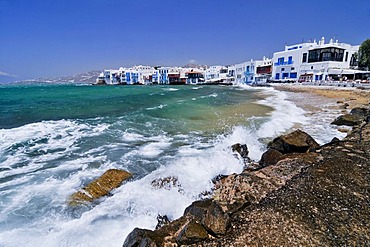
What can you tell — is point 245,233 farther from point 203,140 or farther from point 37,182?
point 203,140

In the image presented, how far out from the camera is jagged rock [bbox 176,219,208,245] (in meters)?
3.55

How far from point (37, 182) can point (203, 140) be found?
7297mm

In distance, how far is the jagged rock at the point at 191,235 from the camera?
3549 mm

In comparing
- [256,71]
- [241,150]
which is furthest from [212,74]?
[241,150]

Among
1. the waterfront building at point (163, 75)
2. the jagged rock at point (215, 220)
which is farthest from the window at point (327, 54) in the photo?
the waterfront building at point (163, 75)

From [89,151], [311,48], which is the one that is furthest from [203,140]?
[311,48]

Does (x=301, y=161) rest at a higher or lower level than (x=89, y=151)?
higher

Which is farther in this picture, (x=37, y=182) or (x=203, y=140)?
(x=203, y=140)

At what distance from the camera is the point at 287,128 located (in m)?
13.8

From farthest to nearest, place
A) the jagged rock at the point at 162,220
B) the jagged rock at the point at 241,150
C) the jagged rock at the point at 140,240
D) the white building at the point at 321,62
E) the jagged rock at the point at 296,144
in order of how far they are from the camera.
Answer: the white building at the point at 321,62
the jagged rock at the point at 241,150
the jagged rock at the point at 296,144
the jagged rock at the point at 162,220
the jagged rock at the point at 140,240

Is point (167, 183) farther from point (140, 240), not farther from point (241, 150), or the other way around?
point (241, 150)

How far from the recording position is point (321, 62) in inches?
2037

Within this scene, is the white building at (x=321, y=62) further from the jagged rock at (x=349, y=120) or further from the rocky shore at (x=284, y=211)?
the rocky shore at (x=284, y=211)

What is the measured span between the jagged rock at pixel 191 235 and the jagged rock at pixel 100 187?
391 cm
